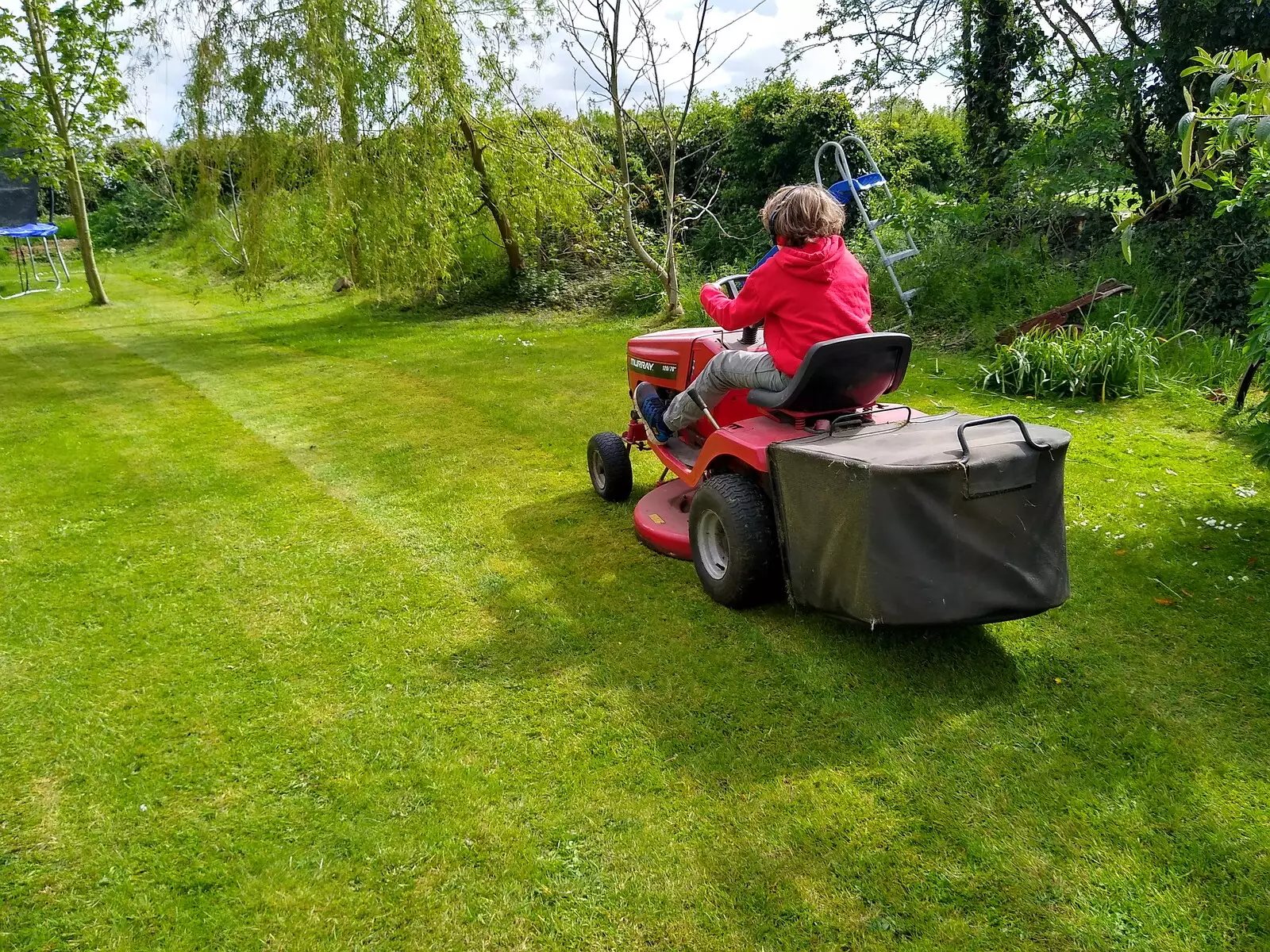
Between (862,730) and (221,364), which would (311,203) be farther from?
(862,730)

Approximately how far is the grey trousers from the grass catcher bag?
637 millimetres

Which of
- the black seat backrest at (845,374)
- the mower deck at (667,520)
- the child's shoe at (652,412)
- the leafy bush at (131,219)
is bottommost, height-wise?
the mower deck at (667,520)

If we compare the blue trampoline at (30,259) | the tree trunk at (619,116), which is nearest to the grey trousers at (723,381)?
the tree trunk at (619,116)

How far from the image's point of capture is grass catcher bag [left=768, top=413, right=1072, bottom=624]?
2721 millimetres

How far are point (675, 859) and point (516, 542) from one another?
7.68 feet

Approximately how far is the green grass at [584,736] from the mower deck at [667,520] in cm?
7

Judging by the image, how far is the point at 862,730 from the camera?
2.80 meters

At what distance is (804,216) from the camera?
3.33 meters

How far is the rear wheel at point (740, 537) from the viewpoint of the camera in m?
3.35

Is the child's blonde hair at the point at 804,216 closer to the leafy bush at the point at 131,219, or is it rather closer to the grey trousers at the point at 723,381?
the grey trousers at the point at 723,381

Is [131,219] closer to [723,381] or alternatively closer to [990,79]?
[990,79]

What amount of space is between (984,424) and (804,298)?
0.82 meters

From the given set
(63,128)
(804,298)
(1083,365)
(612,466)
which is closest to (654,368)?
(612,466)

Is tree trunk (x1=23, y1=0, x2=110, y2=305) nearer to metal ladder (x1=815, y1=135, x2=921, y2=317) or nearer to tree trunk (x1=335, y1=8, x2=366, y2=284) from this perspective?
tree trunk (x1=335, y1=8, x2=366, y2=284)
